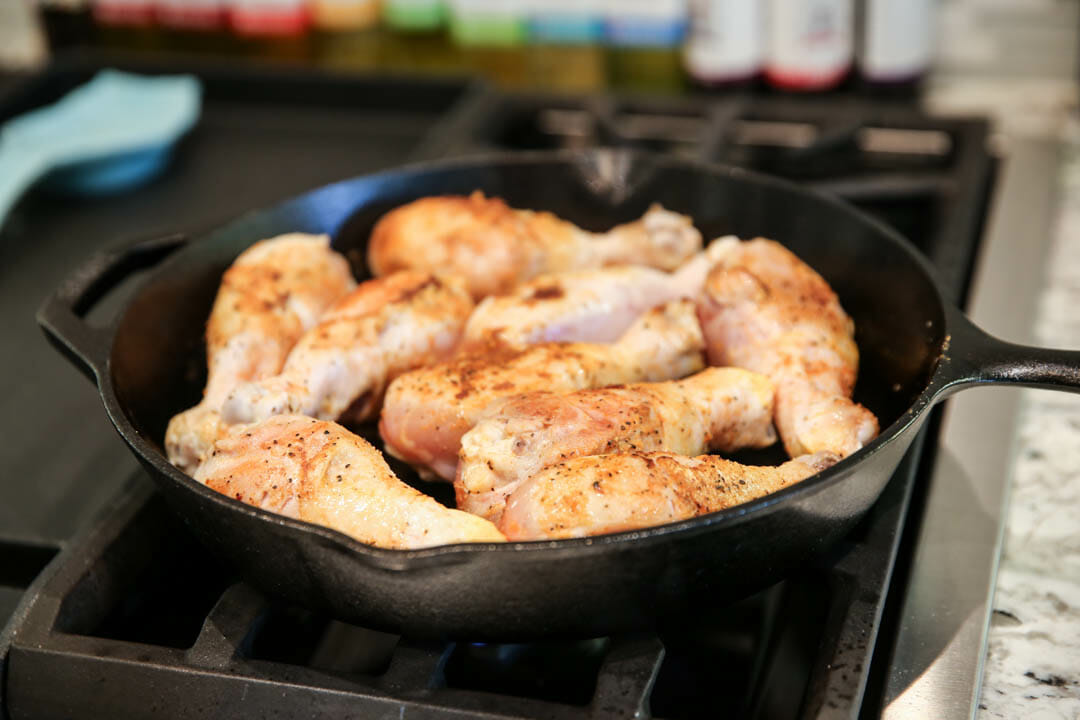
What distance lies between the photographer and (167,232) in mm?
1131

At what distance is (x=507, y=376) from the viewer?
932mm

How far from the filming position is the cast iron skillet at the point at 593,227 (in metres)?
0.69

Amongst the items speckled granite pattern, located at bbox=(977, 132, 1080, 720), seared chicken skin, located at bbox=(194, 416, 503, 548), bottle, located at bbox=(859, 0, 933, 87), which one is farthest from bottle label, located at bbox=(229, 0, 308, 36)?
speckled granite pattern, located at bbox=(977, 132, 1080, 720)

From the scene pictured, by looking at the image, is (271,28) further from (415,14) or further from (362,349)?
(362,349)

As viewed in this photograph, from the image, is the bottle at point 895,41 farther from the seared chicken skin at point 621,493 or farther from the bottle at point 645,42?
the seared chicken skin at point 621,493

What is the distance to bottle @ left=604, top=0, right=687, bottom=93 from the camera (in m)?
1.68

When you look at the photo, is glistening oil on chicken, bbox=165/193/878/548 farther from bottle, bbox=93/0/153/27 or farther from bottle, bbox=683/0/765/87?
bottle, bbox=93/0/153/27

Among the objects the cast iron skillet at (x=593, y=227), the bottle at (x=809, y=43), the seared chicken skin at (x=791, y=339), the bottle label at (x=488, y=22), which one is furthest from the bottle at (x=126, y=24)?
the seared chicken skin at (x=791, y=339)

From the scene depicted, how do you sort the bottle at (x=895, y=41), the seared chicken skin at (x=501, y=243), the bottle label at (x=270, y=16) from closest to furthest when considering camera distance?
the seared chicken skin at (x=501, y=243)
the bottle at (x=895, y=41)
the bottle label at (x=270, y=16)

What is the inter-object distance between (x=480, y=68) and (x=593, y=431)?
118cm

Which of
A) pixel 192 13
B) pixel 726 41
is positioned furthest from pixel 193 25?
pixel 726 41

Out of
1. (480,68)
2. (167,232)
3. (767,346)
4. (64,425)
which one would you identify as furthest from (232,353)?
(480,68)

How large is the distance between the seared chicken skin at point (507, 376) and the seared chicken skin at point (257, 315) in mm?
156

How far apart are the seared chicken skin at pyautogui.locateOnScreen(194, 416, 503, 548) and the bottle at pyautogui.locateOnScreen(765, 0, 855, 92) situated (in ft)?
3.57
